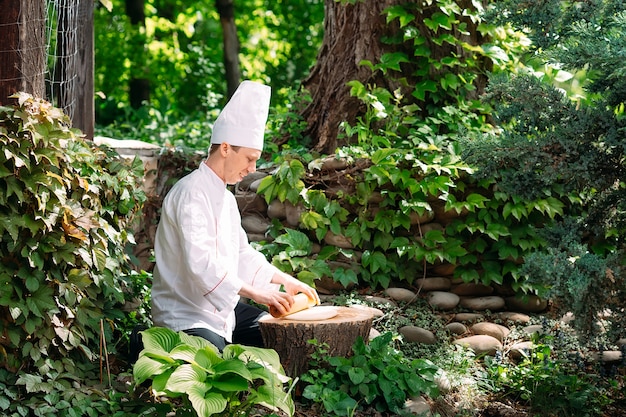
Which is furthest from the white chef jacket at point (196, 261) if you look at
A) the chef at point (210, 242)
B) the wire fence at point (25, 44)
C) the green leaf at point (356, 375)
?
the wire fence at point (25, 44)

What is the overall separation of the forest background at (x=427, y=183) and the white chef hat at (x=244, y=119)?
745 millimetres

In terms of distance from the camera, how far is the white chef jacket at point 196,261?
3.89m

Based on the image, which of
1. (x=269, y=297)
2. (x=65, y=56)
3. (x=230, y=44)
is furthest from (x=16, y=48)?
(x=230, y=44)

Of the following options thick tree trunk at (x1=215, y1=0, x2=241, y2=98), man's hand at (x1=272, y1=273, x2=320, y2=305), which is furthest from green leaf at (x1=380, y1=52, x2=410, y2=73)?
thick tree trunk at (x1=215, y1=0, x2=241, y2=98)

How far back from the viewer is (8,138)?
3.58 metres

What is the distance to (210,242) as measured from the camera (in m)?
3.94

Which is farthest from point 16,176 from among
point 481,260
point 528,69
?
point 528,69

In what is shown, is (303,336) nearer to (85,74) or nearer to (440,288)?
(440,288)

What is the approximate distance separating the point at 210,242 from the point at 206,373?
76 centimetres

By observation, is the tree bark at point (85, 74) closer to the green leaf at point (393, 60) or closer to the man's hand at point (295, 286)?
the man's hand at point (295, 286)

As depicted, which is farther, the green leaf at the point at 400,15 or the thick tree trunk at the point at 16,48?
the green leaf at the point at 400,15

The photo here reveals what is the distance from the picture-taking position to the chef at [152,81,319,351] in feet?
12.8

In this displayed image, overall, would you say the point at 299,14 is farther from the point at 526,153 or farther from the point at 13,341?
the point at 13,341

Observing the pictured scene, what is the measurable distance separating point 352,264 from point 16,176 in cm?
265
